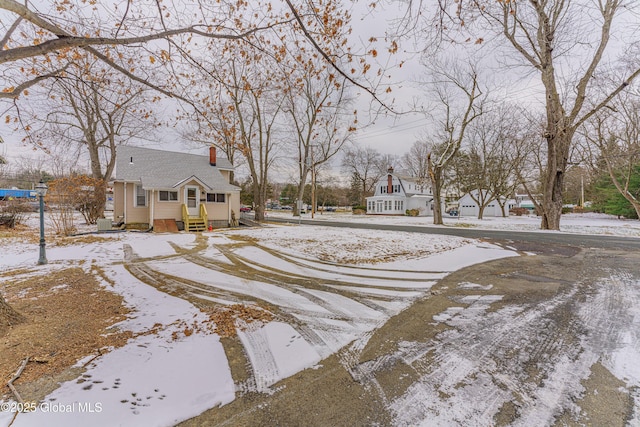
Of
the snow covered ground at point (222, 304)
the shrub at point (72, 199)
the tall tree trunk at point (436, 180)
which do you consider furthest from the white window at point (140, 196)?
the tall tree trunk at point (436, 180)

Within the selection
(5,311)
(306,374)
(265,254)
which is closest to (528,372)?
(306,374)

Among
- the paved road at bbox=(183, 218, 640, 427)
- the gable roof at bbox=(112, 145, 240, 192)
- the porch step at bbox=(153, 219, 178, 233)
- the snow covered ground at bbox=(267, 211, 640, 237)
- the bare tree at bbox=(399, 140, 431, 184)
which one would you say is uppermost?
the bare tree at bbox=(399, 140, 431, 184)

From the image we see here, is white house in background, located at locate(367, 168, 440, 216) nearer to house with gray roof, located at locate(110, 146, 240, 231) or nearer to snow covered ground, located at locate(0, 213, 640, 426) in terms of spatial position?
house with gray roof, located at locate(110, 146, 240, 231)

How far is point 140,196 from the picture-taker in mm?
15469

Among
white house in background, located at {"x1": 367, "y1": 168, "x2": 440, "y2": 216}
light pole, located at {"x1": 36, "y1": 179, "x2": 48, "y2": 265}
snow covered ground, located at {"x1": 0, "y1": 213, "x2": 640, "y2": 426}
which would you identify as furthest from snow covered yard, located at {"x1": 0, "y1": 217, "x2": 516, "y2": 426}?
white house in background, located at {"x1": 367, "y1": 168, "x2": 440, "y2": 216}

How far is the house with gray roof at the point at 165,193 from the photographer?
49.3ft

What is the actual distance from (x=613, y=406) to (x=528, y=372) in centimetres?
54

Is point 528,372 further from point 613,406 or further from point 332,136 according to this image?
point 332,136

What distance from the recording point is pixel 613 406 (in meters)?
2.10

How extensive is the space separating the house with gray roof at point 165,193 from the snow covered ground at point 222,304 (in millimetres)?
6032

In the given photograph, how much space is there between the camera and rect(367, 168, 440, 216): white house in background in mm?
40125

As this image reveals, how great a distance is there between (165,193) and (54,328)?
1350 cm

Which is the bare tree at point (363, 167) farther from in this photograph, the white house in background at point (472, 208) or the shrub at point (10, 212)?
the shrub at point (10, 212)

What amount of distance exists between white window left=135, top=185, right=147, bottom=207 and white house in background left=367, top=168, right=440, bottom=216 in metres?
31.8
